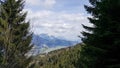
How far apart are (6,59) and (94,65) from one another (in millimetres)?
11582

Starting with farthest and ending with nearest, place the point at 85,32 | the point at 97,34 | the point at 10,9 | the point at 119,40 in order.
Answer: the point at 10,9
the point at 85,32
the point at 97,34
the point at 119,40

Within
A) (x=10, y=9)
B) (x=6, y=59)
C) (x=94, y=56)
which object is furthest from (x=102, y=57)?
(x=10, y=9)

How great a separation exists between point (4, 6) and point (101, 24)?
785 inches

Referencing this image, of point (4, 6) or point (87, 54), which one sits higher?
point (4, 6)

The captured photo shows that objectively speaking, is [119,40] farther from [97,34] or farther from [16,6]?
[16,6]

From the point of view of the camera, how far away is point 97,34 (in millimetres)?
17625

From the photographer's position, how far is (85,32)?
69.3ft

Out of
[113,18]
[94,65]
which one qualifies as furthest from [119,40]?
[94,65]

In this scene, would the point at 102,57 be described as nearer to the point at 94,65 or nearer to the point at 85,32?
the point at 94,65

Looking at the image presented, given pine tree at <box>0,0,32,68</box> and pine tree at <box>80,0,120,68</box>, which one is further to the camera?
pine tree at <box>0,0,32,68</box>

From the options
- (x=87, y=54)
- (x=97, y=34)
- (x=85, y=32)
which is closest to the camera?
(x=97, y=34)

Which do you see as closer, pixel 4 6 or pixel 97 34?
pixel 97 34

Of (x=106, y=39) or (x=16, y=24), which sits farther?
(x=16, y=24)

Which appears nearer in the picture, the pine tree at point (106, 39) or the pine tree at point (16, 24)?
the pine tree at point (106, 39)
